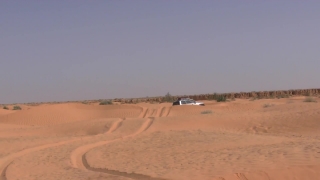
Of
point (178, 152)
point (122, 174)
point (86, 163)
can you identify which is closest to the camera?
point (122, 174)

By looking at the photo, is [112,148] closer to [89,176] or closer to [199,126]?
[89,176]

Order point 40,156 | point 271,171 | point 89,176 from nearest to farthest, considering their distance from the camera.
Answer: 1. point 271,171
2. point 89,176
3. point 40,156

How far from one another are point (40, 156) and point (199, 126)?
35.8ft

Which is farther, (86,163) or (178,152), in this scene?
(178,152)

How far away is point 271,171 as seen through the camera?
30.7 ft

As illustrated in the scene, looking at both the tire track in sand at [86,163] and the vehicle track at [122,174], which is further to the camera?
the tire track in sand at [86,163]

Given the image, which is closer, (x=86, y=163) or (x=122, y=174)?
(x=122, y=174)

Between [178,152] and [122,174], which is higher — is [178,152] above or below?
above

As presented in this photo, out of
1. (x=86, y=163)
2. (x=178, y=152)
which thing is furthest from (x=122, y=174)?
(x=178, y=152)

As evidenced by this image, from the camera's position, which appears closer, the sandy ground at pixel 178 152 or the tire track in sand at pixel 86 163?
the sandy ground at pixel 178 152

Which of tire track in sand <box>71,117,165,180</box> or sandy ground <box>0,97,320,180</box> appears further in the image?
tire track in sand <box>71,117,165,180</box>

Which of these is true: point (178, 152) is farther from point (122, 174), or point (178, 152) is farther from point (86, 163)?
point (122, 174)

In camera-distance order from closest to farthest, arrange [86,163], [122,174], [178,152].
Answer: [122,174] → [86,163] → [178,152]

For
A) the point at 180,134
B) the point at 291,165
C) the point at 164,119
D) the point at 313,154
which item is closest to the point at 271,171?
the point at 291,165
